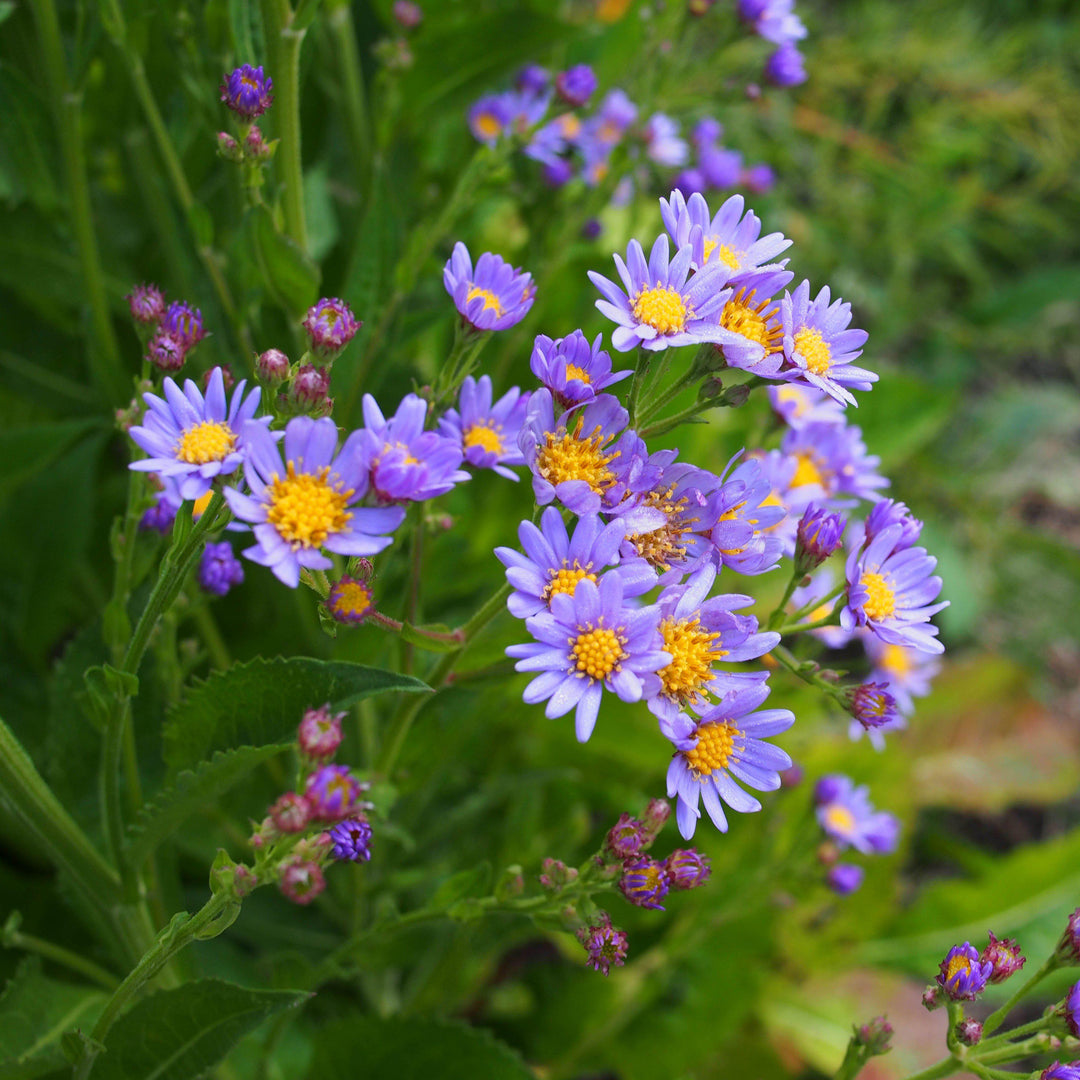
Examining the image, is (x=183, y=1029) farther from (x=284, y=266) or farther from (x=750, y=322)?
(x=750, y=322)

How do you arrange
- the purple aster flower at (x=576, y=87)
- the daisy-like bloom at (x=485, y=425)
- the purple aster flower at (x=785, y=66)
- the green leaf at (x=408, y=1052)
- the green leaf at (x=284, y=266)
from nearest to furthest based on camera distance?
the daisy-like bloom at (x=485, y=425) → the green leaf at (x=284, y=266) → the green leaf at (x=408, y=1052) → the purple aster flower at (x=576, y=87) → the purple aster flower at (x=785, y=66)

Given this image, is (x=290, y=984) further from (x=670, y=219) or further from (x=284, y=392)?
Answer: (x=670, y=219)

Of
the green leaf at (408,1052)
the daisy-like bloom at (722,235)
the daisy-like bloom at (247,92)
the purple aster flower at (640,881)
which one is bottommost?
the green leaf at (408,1052)

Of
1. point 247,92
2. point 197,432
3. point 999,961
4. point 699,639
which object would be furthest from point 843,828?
point 247,92

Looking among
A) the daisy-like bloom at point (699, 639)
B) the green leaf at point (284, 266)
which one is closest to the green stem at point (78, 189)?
the green leaf at point (284, 266)

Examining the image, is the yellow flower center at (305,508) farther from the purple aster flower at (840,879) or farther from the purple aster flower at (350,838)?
the purple aster flower at (840,879)

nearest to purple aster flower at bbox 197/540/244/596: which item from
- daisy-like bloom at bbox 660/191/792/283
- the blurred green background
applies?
the blurred green background

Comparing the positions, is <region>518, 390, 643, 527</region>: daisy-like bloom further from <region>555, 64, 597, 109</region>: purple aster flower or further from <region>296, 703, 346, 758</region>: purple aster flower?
<region>555, 64, 597, 109</region>: purple aster flower
